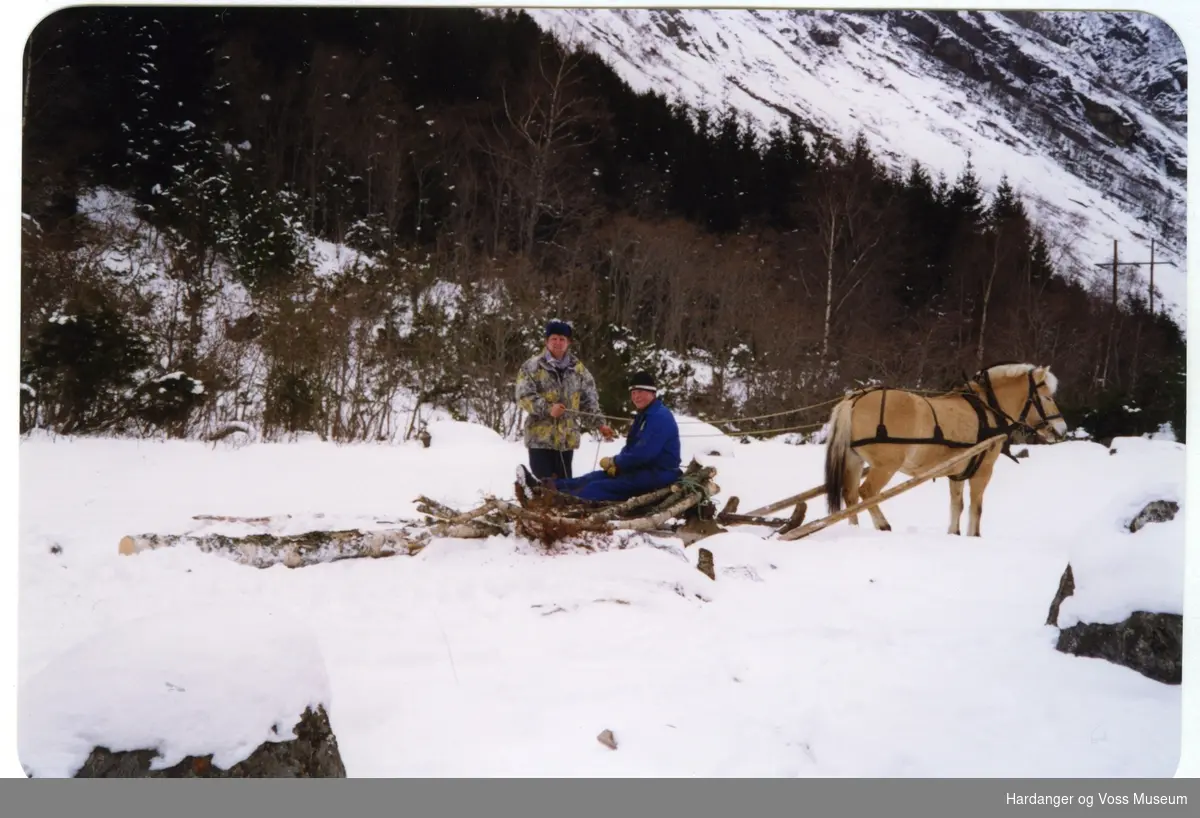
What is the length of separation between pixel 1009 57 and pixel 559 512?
312cm

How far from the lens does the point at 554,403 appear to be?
16.1ft

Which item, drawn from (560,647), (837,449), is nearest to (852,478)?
(837,449)

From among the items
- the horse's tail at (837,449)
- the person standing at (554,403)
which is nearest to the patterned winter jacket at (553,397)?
the person standing at (554,403)

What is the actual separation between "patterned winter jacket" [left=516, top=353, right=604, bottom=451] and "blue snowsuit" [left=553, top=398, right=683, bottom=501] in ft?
1.36

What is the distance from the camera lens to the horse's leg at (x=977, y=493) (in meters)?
5.64

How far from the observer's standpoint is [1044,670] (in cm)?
301

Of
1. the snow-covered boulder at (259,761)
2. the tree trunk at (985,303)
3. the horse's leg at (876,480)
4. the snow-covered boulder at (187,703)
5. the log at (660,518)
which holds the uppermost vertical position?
the tree trunk at (985,303)

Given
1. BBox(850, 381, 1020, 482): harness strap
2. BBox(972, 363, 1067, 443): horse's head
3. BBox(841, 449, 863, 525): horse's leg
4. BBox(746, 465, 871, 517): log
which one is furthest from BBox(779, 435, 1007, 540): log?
BBox(841, 449, 863, 525): horse's leg

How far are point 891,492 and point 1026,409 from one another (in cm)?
131

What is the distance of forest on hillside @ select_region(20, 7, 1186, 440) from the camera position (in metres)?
3.51

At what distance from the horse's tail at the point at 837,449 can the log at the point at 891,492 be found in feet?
1.23

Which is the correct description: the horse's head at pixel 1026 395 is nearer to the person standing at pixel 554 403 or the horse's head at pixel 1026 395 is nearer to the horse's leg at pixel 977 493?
the horse's leg at pixel 977 493

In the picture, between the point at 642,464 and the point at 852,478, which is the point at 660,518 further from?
the point at 852,478

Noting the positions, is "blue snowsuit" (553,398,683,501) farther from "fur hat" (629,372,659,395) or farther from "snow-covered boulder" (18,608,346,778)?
"snow-covered boulder" (18,608,346,778)
